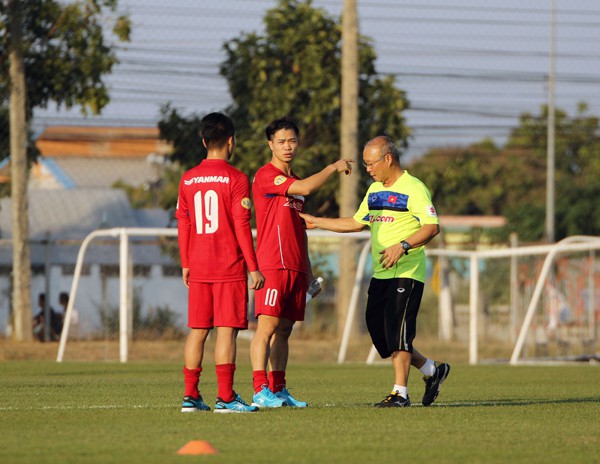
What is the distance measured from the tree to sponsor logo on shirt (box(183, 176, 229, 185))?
13415 mm

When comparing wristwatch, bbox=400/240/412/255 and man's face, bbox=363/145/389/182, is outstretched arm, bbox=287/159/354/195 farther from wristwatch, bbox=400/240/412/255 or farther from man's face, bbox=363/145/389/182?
wristwatch, bbox=400/240/412/255

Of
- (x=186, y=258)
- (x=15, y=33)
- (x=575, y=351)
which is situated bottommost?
(x=575, y=351)

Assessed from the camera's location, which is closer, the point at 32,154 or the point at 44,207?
the point at 32,154

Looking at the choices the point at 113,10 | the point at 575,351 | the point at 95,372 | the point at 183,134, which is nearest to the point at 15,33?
the point at 113,10

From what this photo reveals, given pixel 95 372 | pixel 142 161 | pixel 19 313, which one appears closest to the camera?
pixel 95 372

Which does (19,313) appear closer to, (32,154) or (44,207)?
(32,154)

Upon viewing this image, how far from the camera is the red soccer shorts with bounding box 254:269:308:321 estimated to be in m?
8.47

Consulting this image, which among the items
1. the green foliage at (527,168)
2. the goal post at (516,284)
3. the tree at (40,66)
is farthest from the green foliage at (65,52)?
the green foliage at (527,168)

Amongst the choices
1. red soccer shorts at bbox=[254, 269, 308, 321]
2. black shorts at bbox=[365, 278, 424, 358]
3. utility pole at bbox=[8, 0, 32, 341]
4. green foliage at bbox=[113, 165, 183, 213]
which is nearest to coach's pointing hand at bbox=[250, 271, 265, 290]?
red soccer shorts at bbox=[254, 269, 308, 321]

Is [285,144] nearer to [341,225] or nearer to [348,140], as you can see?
[341,225]

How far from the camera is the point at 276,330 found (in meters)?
8.76

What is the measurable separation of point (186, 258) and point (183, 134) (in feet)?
55.0

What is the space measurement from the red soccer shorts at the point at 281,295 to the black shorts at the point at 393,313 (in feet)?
2.10

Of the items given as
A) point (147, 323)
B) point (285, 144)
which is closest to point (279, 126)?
point (285, 144)
